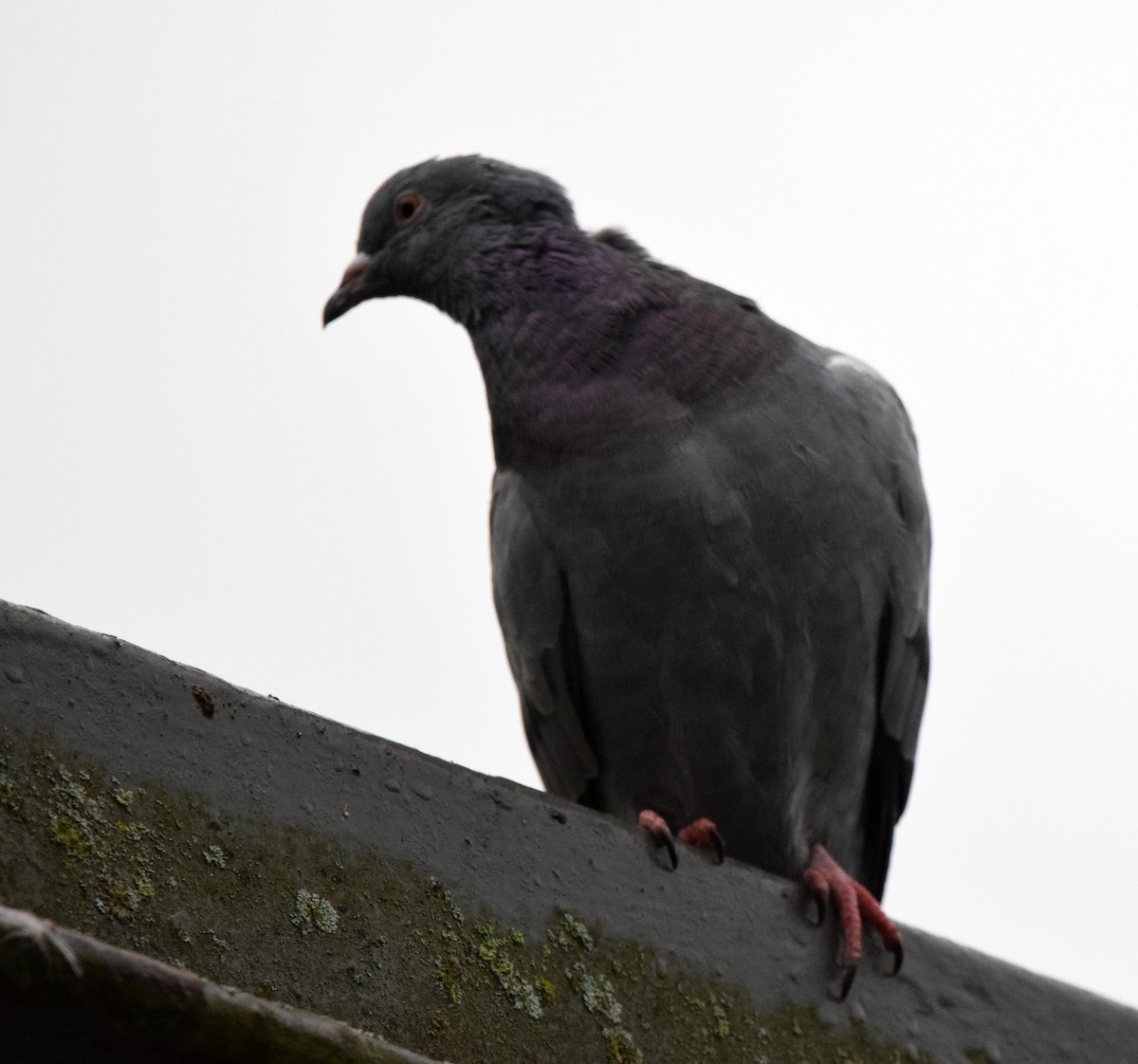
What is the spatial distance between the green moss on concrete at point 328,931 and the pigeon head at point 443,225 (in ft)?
11.6

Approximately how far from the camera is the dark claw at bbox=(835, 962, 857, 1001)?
11.4 feet

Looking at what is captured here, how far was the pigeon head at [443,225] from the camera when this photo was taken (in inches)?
244

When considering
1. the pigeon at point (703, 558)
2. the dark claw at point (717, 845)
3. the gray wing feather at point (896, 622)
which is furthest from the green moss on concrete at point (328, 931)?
the gray wing feather at point (896, 622)

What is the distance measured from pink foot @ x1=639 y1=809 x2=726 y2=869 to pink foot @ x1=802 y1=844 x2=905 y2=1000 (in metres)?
0.24

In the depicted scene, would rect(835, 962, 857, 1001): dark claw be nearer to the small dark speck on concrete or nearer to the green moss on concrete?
the green moss on concrete

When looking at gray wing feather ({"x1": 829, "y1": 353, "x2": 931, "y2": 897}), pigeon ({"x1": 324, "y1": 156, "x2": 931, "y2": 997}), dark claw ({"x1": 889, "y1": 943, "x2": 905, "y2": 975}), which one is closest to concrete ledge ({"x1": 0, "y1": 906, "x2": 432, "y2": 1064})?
dark claw ({"x1": 889, "y1": 943, "x2": 905, "y2": 975})

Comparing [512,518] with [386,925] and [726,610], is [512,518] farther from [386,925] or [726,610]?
[386,925]

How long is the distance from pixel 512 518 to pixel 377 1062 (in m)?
3.54

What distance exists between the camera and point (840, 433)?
5.23 meters

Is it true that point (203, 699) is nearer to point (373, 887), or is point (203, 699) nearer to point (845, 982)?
point (373, 887)

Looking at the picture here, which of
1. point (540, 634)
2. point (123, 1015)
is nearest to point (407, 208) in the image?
point (540, 634)

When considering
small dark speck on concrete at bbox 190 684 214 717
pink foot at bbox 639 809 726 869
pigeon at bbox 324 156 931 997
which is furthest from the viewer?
pigeon at bbox 324 156 931 997

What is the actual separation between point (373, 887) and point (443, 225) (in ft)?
13.4

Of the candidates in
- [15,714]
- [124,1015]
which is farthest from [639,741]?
[124,1015]
